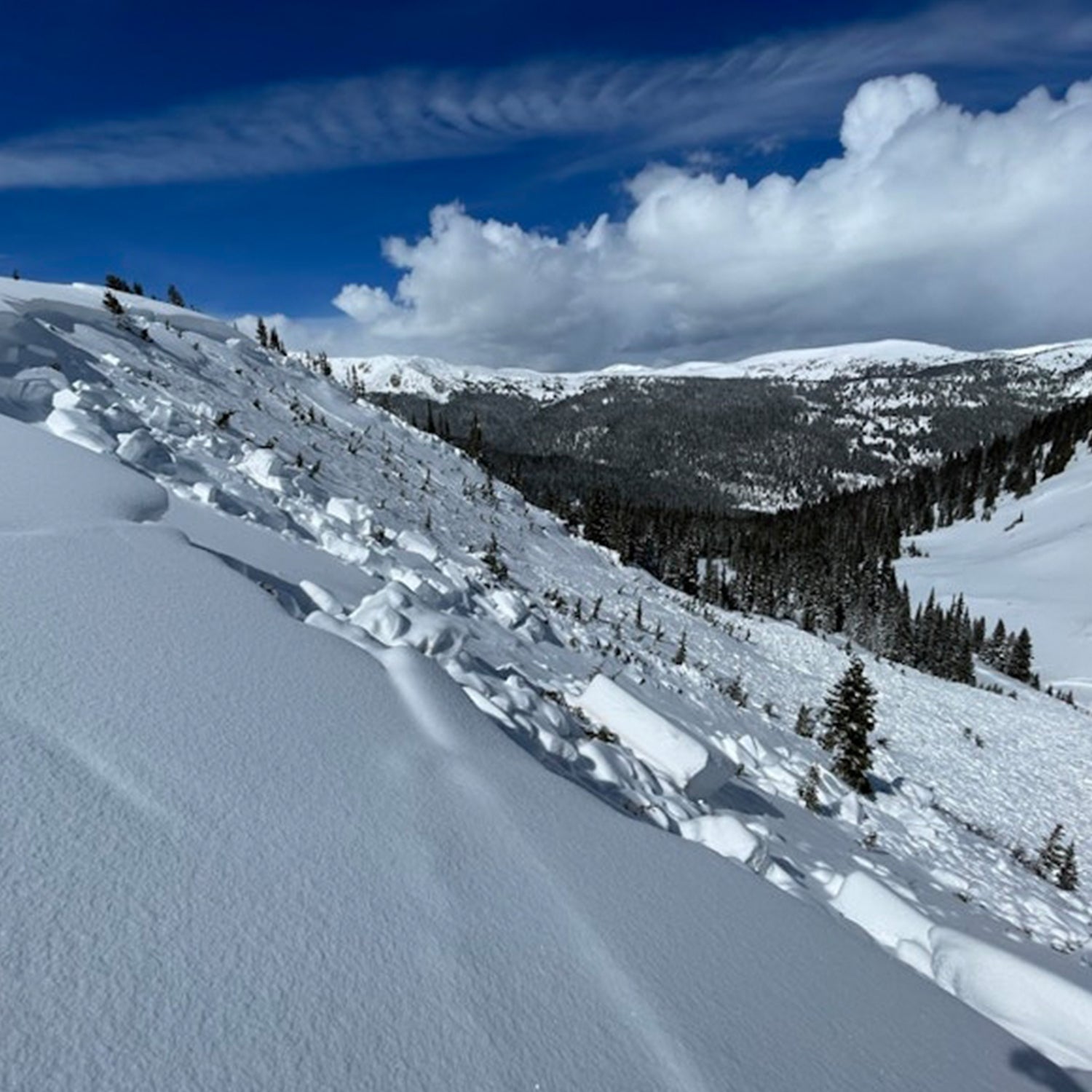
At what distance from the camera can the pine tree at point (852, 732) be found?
1362 cm

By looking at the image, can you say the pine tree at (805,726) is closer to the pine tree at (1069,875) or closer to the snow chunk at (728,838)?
the pine tree at (1069,875)

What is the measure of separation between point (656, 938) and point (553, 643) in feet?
26.0

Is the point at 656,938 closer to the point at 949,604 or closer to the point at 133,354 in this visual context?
the point at 133,354

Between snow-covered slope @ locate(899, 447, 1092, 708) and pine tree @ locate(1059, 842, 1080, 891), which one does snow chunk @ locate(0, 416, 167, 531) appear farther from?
snow-covered slope @ locate(899, 447, 1092, 708)

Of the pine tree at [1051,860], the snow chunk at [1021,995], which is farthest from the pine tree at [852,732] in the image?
the snow chunk at [1021,995]

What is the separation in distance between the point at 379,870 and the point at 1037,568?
122705 millimetres

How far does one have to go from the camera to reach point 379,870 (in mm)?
2930

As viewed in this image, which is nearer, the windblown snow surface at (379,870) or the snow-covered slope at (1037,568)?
the windblown snow surface at (379,870)

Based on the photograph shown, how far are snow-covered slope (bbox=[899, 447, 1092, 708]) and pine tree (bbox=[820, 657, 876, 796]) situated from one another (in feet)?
231

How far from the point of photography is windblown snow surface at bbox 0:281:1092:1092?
2.13 m

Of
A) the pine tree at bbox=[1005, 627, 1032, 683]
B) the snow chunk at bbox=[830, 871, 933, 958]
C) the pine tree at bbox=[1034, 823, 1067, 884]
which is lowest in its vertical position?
the pine tree at bbox=[1034, 823, 1067, 884]

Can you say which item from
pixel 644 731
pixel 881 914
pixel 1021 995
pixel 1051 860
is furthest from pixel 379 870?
pixel 1051 860

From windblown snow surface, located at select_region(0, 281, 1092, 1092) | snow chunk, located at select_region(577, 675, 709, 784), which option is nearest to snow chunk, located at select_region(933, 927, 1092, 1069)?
windblown snow surface, located at select_region(0, 281, 1092, 1092)

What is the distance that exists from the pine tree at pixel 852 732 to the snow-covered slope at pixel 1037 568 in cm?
7056
